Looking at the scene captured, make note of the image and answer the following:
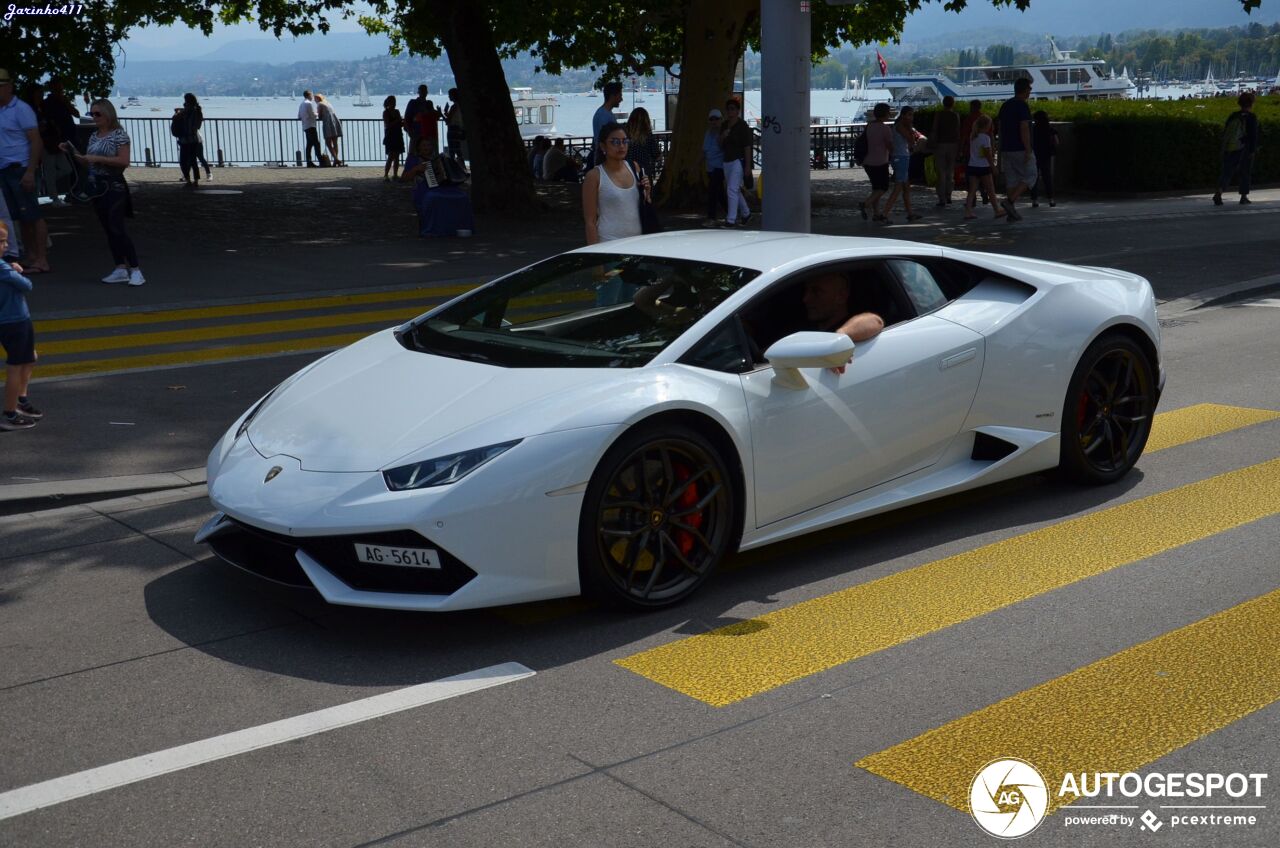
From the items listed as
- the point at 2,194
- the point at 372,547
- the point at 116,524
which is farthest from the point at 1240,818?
the point at 2,194

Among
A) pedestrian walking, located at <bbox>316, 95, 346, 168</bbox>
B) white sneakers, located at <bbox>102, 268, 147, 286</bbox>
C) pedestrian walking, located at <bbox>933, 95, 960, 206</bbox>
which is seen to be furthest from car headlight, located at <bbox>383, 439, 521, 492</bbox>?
pedestrian walking, located at <bbox>316, 95, 346, 168</bbox>

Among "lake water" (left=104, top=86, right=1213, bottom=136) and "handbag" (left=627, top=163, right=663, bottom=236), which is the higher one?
"lake water" (left=104, top=86, right=1213, bottom=136)

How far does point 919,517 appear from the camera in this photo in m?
6.55

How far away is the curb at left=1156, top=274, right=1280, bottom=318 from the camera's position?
13.1m

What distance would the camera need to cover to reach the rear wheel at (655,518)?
4.99m

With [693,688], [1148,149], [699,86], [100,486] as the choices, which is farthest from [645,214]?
[1148,149]

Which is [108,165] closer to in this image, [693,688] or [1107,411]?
[1107,411]

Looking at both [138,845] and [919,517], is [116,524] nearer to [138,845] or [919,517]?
[138,845]

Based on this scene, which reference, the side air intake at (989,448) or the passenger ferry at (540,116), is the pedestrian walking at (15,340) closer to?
the side air intake at (989,448)

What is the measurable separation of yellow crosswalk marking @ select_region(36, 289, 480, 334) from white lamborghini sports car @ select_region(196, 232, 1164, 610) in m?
6.66

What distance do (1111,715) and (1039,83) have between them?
7965 cm

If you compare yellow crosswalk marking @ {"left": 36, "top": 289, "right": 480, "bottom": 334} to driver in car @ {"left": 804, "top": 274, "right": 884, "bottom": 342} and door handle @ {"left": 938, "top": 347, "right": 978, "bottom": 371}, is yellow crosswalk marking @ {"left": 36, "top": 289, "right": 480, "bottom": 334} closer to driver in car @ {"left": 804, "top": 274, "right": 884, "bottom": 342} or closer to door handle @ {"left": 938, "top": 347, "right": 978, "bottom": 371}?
driver in car @ {"left": 804, "top": 274, "right": 884, "bottom": 342}

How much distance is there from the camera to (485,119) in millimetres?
21109

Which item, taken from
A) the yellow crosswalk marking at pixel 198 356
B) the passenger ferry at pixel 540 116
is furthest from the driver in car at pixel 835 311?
the passenger ferry at pixel 540 116
